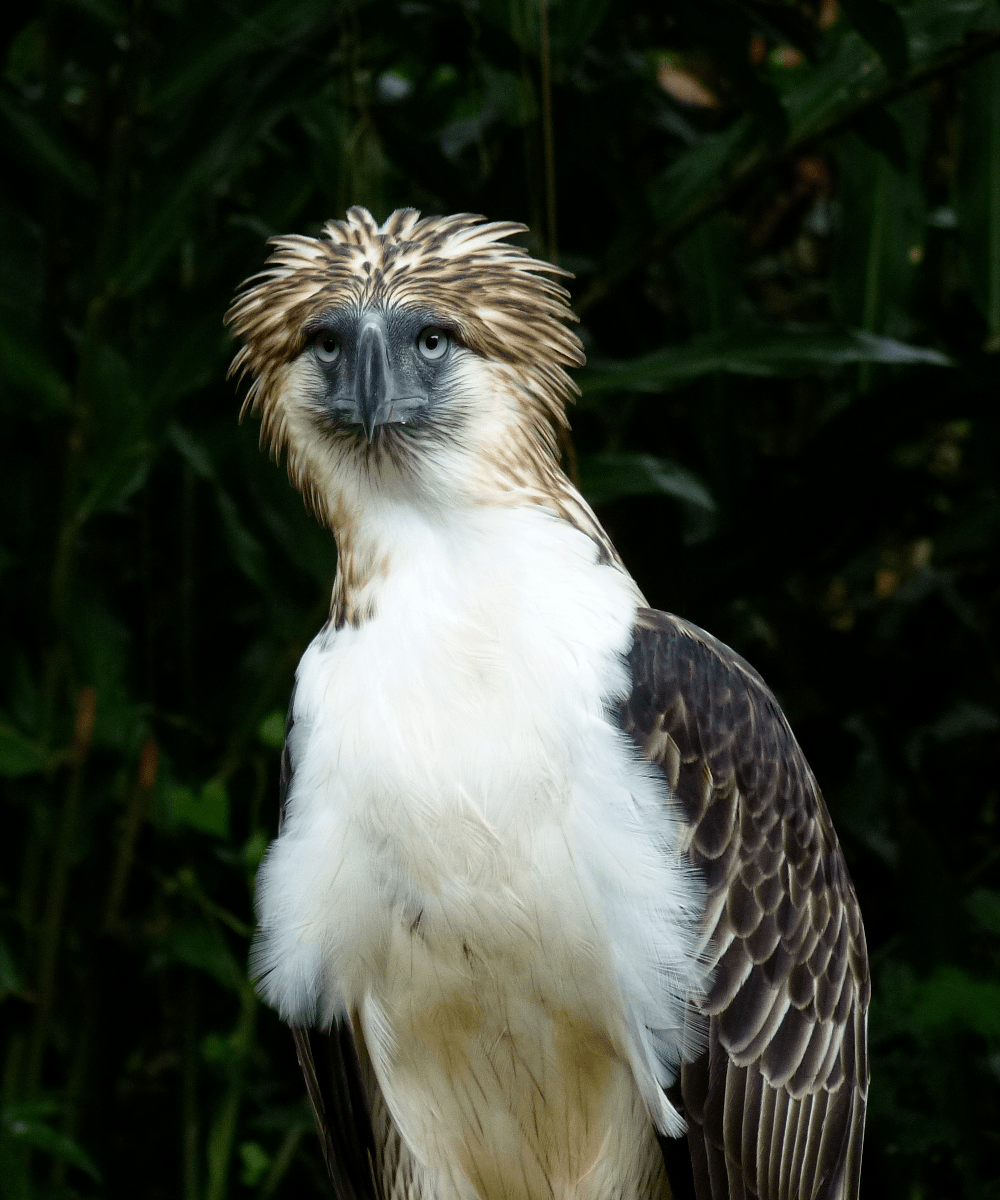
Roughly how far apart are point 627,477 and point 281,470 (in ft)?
2.48

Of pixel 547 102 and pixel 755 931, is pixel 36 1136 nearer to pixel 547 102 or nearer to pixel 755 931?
pixel 755 931

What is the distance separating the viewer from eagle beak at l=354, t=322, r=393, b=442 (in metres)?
2.05

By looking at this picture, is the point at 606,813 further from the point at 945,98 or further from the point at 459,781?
the point at 945,98

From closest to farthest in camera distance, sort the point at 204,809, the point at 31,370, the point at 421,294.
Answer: the point at 421,294 → the point at 31,370 → the point at 204,809

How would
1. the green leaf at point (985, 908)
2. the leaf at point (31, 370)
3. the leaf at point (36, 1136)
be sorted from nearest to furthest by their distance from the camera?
the leaf at point (36, 1136), the leaf at point (31, 370), the green leaf at point (985, 908)

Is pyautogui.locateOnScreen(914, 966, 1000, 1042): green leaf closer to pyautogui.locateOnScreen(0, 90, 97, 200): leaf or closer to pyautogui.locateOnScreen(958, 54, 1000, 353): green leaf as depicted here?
pyautogui.locateOnScreen(958, 54, 1000, 353): green leaf

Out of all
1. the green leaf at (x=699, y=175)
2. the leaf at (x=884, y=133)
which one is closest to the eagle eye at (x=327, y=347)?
the green leaf at (x=699, y=175)

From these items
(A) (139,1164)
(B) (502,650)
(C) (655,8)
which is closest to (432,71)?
(C) (655,8)

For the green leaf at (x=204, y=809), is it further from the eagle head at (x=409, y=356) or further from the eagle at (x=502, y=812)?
the eagle head at (x=409, y=356)

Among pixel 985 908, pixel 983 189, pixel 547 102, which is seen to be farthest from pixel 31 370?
pixel 985 908

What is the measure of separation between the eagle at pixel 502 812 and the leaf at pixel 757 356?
62 centimetres

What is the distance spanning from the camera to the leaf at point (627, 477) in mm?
2879

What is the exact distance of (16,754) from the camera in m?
3.03

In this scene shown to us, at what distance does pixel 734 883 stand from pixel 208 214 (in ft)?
7.10
